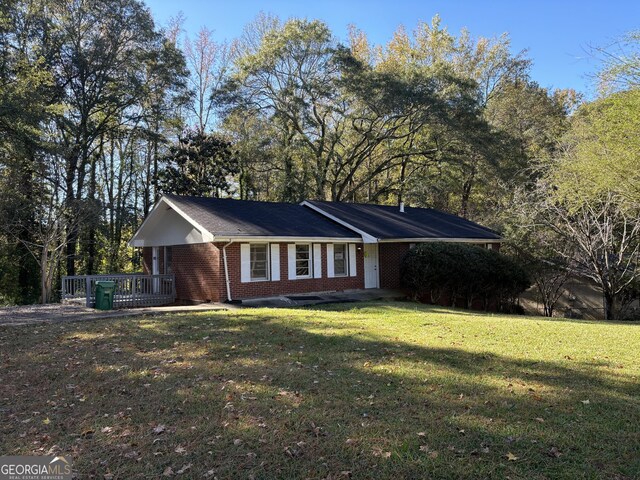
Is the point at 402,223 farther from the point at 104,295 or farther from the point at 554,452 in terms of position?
the point at 554,452

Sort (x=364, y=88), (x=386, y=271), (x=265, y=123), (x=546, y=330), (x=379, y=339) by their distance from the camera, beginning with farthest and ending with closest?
(x=265, y=123) < (x=364, y=88) < (x=386, y=271) < (x=546, y=330) < (x=379, y=339)

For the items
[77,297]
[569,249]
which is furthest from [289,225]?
[569,249]

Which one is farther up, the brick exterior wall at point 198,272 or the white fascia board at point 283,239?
the white fascia board at point 283,239

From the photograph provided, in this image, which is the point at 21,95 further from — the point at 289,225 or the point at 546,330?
the point at 546,330

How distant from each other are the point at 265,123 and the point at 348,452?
92.0 feet

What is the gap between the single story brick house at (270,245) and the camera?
15383mm

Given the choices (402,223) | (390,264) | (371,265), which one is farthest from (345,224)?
(402,223)

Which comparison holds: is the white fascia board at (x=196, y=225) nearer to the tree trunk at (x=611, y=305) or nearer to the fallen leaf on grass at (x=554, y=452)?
the fallen leaf on grass at (x=554, y=452)

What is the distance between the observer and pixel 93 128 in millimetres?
27266

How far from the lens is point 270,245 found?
638 inches

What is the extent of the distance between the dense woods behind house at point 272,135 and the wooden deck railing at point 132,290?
18.1 feet

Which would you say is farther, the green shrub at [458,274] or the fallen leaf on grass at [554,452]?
the green shrub at [458,274]

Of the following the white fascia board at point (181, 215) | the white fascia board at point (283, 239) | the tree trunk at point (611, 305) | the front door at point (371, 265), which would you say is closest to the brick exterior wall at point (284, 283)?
the front door at point (371, 265)

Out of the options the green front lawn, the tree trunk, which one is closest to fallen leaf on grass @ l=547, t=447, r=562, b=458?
the green front lawn
